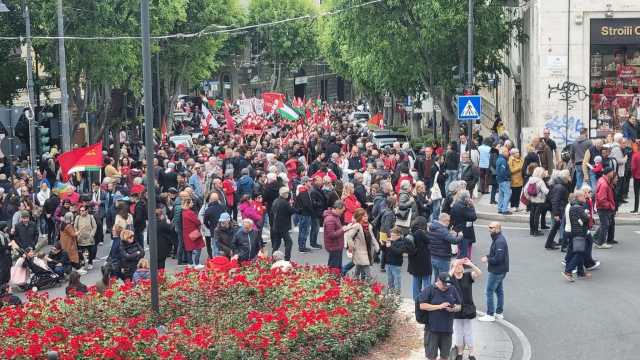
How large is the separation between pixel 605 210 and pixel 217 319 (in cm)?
951

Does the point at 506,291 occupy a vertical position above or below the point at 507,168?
below

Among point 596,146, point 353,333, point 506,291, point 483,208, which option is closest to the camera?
point 353,333

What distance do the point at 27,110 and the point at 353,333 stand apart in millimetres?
19848

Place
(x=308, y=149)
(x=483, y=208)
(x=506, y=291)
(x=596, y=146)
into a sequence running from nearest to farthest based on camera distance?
(x=506, y=291) < (x=596, y=146) < (x=483, y=208) < (x=308, y=149)

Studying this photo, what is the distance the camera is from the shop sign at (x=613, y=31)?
108 feet

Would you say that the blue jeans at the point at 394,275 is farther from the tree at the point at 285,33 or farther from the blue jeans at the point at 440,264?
the tree at the point at 285,33

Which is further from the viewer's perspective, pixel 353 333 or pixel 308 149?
pixel 308 149

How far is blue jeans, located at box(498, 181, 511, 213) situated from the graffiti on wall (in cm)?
701

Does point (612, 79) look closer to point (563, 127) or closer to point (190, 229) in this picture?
point (563, 127)

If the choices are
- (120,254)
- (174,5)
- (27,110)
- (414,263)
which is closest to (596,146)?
(414,263)

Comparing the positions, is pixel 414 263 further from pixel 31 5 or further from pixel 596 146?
pixel 31 5

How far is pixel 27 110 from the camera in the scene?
106 ft

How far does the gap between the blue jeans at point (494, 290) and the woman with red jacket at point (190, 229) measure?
7.05 metres

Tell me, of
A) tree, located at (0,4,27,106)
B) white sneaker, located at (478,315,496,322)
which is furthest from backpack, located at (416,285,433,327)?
tree, located at (0,4,27,106)
